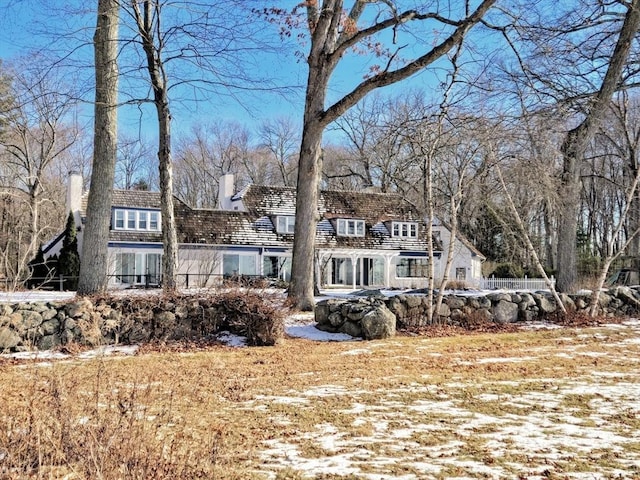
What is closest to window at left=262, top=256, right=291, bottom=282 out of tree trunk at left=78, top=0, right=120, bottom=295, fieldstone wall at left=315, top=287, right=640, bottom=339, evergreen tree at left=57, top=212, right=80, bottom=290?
evergreen tree at left=57, top=212, right=80, bottom=290

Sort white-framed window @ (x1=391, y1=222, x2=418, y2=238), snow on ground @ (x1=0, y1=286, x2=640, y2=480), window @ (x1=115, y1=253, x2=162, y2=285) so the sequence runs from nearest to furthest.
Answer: snow on ground @ (x1=0, y1=286, x2=640, y2=480) < window @ (x1=115, y1=253, x2=162, y2=285) < white-framed window @ (x1=391, y1=222, x2=418, y2=238)

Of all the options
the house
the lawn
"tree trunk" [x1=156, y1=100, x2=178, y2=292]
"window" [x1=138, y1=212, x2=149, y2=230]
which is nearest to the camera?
the lawn

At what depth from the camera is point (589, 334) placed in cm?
1148

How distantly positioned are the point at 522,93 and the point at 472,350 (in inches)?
310

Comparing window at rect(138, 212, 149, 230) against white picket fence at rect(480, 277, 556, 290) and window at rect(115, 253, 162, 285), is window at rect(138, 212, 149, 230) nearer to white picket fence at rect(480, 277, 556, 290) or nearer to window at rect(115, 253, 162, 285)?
window at rect(115, 253, 162, 285)

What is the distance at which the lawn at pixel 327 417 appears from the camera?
137 inches

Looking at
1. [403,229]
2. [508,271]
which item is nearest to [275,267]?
[403,229]

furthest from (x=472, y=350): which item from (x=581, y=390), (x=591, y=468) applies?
(x=591, y=468)

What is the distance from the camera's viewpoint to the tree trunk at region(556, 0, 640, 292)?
15102mm

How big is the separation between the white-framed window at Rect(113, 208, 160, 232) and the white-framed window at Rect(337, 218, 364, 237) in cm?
984

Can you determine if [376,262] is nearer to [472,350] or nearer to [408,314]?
[408,314]

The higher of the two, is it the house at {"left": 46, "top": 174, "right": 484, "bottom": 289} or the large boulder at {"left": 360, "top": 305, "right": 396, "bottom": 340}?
the house at {"left": 46, "top": 174, "right": 484, "bottom": 289}

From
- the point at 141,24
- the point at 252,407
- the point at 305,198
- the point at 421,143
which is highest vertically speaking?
the point at 141,24

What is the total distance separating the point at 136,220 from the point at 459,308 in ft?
67.7
